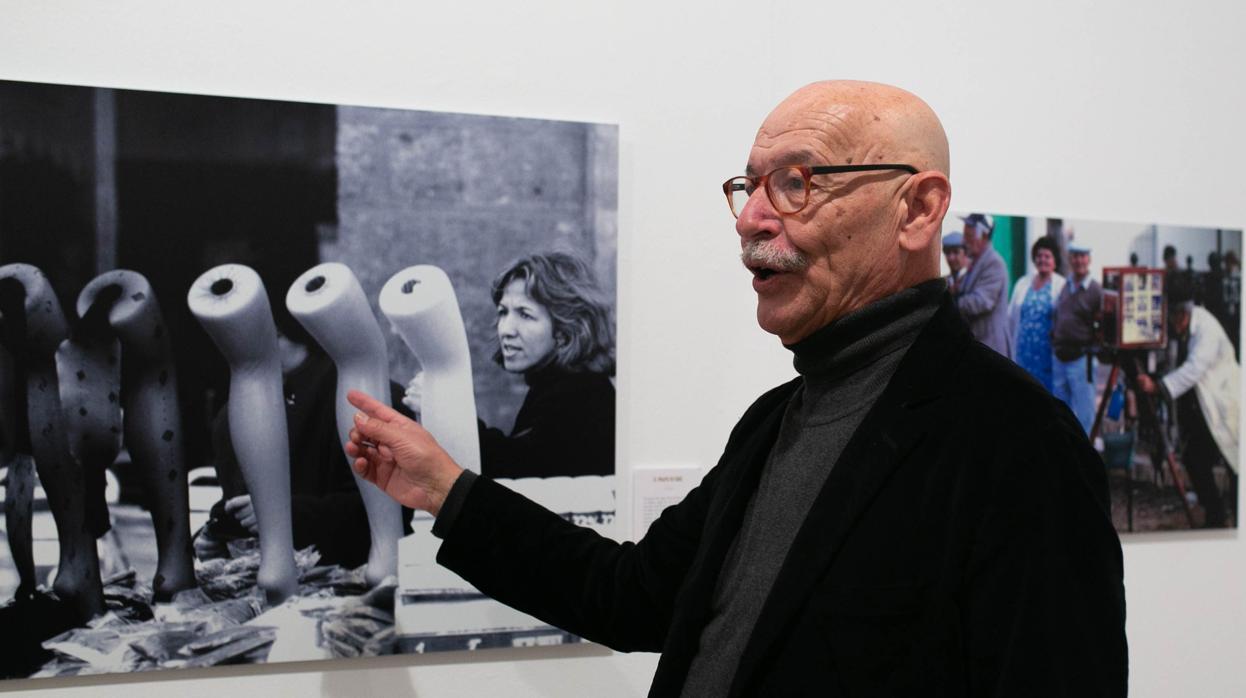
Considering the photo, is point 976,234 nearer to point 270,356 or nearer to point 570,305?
point 570,305

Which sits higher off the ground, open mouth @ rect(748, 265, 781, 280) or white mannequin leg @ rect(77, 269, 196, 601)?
open mouth @ rect(748, 265, 781, 280)

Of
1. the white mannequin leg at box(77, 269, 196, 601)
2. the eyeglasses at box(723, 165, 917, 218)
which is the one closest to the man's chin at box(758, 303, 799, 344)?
the eyeglasses at box(723, 165, 917, 218)

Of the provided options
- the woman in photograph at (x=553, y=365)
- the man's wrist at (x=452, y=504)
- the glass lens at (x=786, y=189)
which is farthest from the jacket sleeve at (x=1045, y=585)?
the woman in photograph at (x=553, y=365)

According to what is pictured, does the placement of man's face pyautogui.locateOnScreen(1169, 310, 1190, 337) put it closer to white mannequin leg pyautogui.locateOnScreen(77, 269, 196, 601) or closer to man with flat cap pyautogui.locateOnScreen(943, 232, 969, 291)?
man with flat cap pyautogui.locateOnScreen(943, 232, 969, 291)

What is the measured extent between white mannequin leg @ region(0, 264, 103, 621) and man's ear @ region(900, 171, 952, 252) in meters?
1.22

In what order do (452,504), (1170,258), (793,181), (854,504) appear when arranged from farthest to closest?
(1170,258) < (452,504) < (793,181) < (854,504)

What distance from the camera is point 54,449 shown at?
1.56 m

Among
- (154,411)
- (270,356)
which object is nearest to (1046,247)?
(270,356)

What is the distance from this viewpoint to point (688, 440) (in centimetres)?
184

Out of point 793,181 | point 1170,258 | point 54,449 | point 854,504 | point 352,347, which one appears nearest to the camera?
point 854,504

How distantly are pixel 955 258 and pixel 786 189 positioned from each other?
890 millimetres

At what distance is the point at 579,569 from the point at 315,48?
921mm

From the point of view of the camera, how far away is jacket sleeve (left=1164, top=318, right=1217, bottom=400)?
2.12 metres

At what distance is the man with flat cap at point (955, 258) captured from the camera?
200 cm
